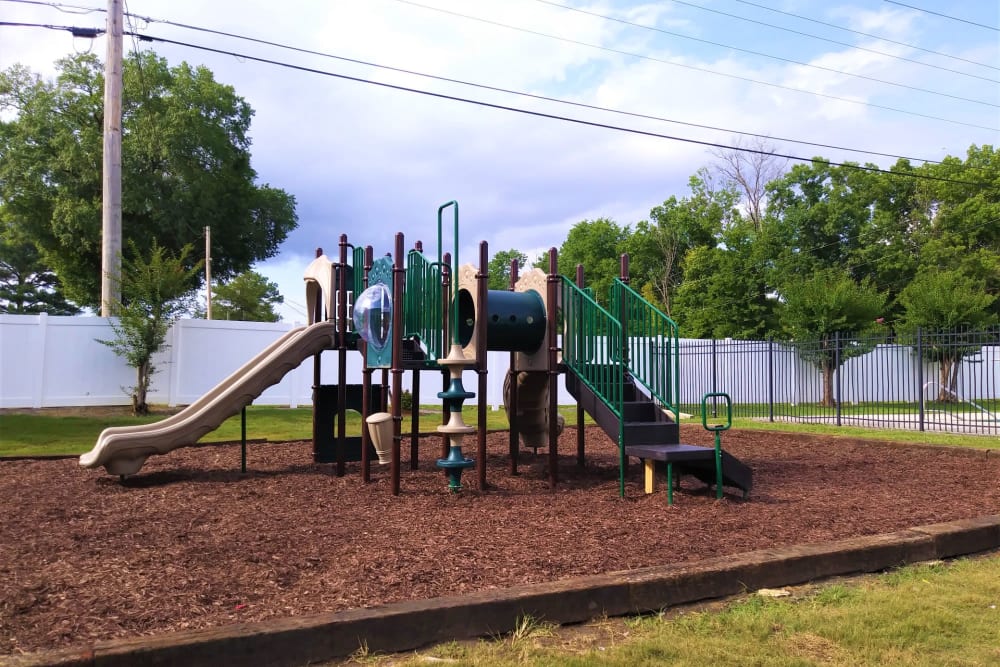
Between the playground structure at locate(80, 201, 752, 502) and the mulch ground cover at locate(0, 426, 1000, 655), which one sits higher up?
the playground structure at locate(80, 201, 752, 502)

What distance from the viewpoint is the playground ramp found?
8094 mm

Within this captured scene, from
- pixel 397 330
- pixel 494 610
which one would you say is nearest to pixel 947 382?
pixel 397 330

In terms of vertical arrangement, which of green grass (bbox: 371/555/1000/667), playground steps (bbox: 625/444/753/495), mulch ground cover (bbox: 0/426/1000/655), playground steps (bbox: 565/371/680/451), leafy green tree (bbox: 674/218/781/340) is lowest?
green grass (bbox: 371/555/1000/667)

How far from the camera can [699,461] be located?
7043 mm

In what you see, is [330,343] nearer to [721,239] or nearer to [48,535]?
[48,535]

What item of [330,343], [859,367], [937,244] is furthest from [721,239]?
[330,343]

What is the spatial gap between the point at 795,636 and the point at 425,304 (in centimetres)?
572

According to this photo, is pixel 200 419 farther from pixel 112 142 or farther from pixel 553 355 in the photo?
pixel 112 142

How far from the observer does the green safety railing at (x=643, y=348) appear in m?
7.63

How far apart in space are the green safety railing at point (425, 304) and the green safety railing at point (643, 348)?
1908 millimetres

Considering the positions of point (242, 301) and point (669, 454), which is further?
point (242, 301)

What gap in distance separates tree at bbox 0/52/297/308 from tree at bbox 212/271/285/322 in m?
16.5

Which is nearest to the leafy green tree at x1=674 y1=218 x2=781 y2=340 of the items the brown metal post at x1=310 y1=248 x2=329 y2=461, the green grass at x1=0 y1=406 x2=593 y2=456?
the green grass at x1=0 y1=406 x2=593 y2=456

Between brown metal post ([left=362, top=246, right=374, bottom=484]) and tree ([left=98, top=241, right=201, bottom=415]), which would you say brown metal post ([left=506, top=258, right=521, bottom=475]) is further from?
tree ([left=98, top=241, right=201, bottom=415])
